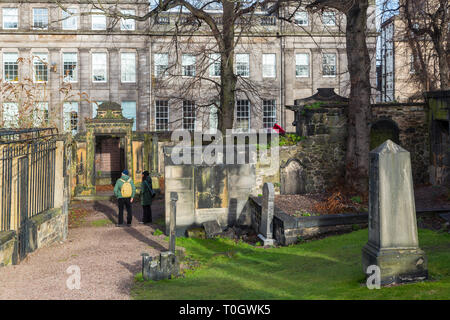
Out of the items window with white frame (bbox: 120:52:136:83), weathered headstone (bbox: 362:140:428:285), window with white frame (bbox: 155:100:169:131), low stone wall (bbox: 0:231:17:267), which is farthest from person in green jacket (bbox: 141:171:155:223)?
window with white frame (bbox: 120:52:136:83)

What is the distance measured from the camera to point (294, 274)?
9.03 meters

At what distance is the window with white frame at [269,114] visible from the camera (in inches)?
1510

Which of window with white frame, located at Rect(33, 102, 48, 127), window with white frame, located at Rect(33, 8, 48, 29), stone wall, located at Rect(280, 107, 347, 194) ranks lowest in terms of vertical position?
stone wall, located at Rect(280, 107, 347, 194)

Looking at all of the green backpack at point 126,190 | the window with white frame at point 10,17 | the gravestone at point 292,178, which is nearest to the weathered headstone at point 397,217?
the green backpack at point 126,190

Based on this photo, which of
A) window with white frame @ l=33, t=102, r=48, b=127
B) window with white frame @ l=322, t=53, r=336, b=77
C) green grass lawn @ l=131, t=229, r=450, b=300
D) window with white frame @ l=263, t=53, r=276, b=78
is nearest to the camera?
green grass lawn @ l=131, t=229, r=450, b=300

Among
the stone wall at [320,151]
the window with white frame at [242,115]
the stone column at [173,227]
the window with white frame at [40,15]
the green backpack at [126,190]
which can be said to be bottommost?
the stone column at [173,227]

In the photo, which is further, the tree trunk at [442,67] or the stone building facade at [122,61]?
the stone building facade at [122,61]

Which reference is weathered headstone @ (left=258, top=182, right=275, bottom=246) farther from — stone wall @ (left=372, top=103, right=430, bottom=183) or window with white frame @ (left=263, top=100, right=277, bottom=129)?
window with white frame @ (left=263, top=100, right=277, bottom=129)

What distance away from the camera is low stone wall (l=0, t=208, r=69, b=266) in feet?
32.6

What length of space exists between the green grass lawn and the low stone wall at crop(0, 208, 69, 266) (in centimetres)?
289

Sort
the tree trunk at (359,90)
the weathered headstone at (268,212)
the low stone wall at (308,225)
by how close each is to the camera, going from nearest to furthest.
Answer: the low stone wall at (308,225) → the weathered headstone at (268,212) → the tree trunk at (359,90)

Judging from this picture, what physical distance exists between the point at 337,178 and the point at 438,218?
583cm

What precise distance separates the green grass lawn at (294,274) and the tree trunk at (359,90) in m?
4.47

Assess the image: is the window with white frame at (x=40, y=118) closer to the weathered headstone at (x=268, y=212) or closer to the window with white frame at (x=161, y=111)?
the weathered headstone at (x=268, y=212)
